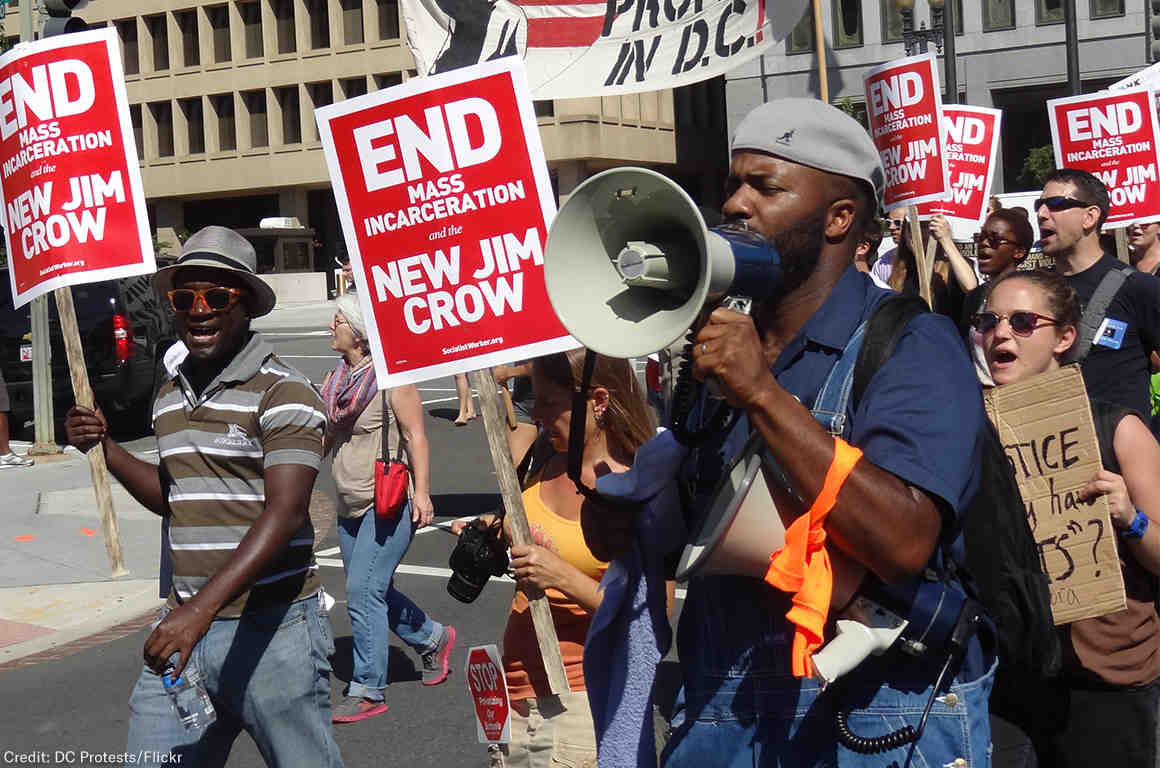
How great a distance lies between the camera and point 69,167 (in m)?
6.00

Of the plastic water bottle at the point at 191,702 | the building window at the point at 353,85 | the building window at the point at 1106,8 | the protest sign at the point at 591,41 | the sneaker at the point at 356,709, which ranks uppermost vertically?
the protest sign at the point at 591,41

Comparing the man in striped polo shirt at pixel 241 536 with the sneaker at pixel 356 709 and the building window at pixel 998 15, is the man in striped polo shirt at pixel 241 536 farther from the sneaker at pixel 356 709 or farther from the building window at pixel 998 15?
the building window at pixel 998 15

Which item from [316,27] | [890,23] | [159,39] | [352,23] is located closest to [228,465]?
[890,23]

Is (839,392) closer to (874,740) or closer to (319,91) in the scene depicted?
(874,740)

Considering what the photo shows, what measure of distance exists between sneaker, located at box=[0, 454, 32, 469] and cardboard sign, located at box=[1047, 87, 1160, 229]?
9584 millimetres

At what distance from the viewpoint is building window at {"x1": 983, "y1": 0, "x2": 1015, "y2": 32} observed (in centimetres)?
4169

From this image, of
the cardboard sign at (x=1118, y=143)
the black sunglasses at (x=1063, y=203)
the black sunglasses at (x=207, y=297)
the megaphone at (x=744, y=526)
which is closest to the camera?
the megaphone at (x=744, y=526)

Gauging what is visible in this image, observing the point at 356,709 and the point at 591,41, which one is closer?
the point at 591,41

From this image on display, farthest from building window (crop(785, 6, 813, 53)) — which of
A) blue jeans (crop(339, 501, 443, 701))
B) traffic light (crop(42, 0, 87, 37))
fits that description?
blue jeans (crop(339, 501, 443, 701))

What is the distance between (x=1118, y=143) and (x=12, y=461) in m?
10.1

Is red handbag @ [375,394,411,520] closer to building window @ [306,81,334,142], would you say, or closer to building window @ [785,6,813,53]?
building window @ [785,6,813,53]

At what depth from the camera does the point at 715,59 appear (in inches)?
224

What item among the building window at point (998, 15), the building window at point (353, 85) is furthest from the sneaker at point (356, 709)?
the building window at point (353, 85)

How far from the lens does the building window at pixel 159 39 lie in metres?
56.9
